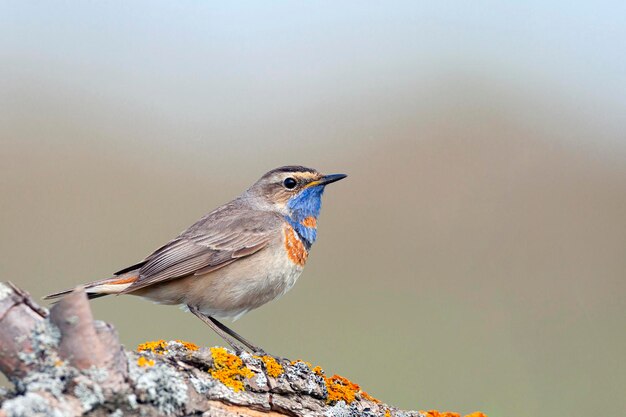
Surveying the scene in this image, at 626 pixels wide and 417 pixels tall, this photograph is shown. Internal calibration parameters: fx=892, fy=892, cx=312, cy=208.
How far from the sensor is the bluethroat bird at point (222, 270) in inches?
258

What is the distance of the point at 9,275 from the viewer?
35.9 ft

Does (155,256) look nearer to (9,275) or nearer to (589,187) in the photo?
(9,275)

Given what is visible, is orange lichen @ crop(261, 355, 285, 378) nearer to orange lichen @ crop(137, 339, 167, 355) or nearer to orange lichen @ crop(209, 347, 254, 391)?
orange lichen @ crop(209, 347, 254, 391)

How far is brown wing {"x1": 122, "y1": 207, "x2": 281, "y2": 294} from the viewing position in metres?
6.54

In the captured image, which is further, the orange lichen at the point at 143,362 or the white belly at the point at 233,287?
the white belly at the point at 233,287

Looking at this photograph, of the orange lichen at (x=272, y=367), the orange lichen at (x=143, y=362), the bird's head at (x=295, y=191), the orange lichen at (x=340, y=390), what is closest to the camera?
the orange lichen at (x=143, y=362)

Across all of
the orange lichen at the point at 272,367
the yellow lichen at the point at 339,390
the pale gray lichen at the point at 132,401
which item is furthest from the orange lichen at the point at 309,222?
the pale gray lichen at the point at 132,401

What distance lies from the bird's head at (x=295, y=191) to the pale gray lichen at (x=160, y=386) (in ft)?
11.3

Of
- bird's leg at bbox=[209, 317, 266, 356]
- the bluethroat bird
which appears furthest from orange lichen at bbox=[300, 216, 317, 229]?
bird's leg at bbox=[209, 317, 266, 356]

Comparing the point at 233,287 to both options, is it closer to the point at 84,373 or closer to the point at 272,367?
the point at 272,367

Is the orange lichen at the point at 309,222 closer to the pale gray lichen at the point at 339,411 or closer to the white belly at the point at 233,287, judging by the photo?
the white belly at the point at 233,287

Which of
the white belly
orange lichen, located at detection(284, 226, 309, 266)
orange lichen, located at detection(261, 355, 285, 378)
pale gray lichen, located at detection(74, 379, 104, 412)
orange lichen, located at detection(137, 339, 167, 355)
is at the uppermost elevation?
orange lichen, located at detection(284, 226, 309, 266)

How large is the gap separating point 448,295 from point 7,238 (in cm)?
591

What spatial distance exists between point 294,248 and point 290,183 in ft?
2.51
